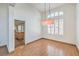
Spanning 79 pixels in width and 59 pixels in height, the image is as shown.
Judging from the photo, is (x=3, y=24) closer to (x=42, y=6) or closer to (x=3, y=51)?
(x=3, y=51)

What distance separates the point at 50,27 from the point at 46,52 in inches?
19.5

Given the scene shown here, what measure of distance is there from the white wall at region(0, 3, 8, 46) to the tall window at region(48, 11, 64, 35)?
0.85 metres

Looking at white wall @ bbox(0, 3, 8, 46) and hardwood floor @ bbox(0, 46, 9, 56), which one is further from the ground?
white wall @ bbox(0, 3, 8, 46)

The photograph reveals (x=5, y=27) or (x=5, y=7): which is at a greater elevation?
(x=5, y=7)

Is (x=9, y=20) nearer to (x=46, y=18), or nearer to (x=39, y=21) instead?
(x=39, y=21)

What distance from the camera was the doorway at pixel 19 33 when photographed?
1973 millimetres

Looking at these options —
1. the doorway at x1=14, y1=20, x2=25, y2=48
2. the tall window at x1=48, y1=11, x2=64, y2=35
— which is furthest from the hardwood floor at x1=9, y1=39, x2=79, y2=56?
the tall window at x1=48, y1=11, x2=64, y2=35

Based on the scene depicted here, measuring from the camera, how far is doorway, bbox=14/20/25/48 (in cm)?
197

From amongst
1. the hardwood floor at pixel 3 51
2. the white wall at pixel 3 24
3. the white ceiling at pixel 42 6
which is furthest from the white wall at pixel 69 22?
the hardwood floor at pixel 3 51

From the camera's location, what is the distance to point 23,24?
2.04m

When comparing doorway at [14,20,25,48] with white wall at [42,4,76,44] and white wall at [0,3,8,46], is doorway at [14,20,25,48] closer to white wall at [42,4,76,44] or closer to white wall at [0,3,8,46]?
white wall at [0,3,8,46]

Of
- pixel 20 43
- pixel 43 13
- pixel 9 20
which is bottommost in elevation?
pixel 20 43

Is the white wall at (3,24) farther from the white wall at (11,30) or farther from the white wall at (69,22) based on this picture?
the white wall at (69,22)

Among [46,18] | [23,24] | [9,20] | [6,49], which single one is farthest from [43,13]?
[6,49]
